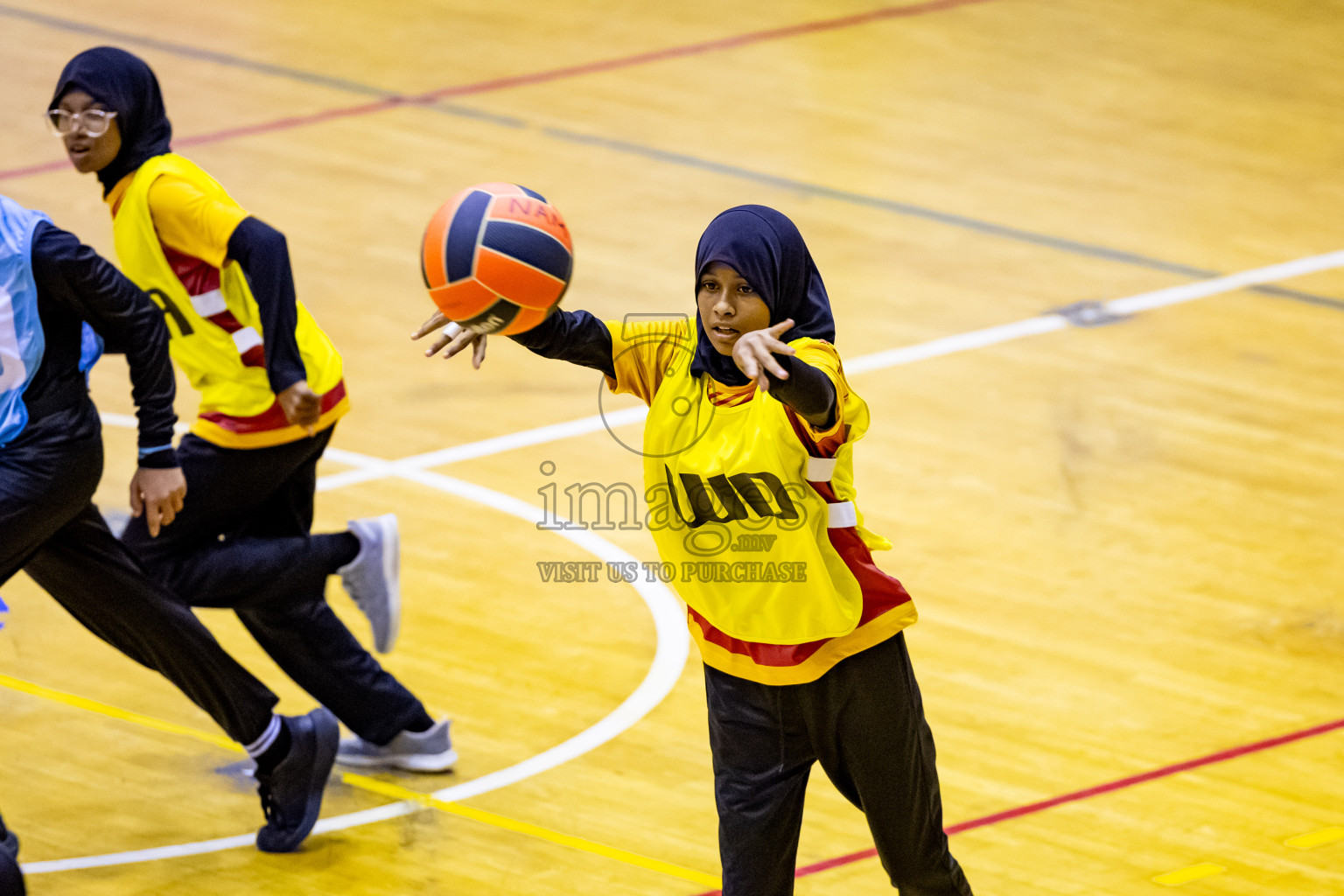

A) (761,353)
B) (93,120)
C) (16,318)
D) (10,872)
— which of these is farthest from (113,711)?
(761,353)

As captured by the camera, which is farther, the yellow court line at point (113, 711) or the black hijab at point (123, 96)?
the yellow court line at point (113, 711)

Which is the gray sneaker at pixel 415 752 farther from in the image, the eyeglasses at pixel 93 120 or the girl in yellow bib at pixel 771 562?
the eyeglasses at pixel 93 120

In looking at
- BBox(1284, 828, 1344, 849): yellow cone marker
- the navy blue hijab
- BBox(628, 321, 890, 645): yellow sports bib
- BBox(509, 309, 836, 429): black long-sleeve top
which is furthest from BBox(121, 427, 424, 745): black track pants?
BBox(1284, 828, 1344, 849): yellow cone marker

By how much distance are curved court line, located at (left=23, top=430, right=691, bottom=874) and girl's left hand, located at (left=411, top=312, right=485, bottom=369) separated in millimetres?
1815

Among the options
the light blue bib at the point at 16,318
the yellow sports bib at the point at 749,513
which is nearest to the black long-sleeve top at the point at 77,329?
the light blue bib at the point at 16,318

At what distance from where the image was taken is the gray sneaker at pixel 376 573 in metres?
5.98

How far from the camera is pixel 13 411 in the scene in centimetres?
498

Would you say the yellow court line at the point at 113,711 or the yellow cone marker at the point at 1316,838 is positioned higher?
the yellow cone marker at the point at 1316,838

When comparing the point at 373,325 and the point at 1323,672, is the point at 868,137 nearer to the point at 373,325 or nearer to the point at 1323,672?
the point at 373,325

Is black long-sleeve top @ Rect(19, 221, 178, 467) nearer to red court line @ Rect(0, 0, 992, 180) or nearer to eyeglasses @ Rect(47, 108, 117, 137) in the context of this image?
eyeglasses @ Rect(47, 108, 117, 137)

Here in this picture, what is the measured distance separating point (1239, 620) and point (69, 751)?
4048 mm

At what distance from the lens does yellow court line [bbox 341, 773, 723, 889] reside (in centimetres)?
543

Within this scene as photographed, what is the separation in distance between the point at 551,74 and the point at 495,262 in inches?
357

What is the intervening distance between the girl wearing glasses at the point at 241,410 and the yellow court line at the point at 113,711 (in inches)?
19.2
